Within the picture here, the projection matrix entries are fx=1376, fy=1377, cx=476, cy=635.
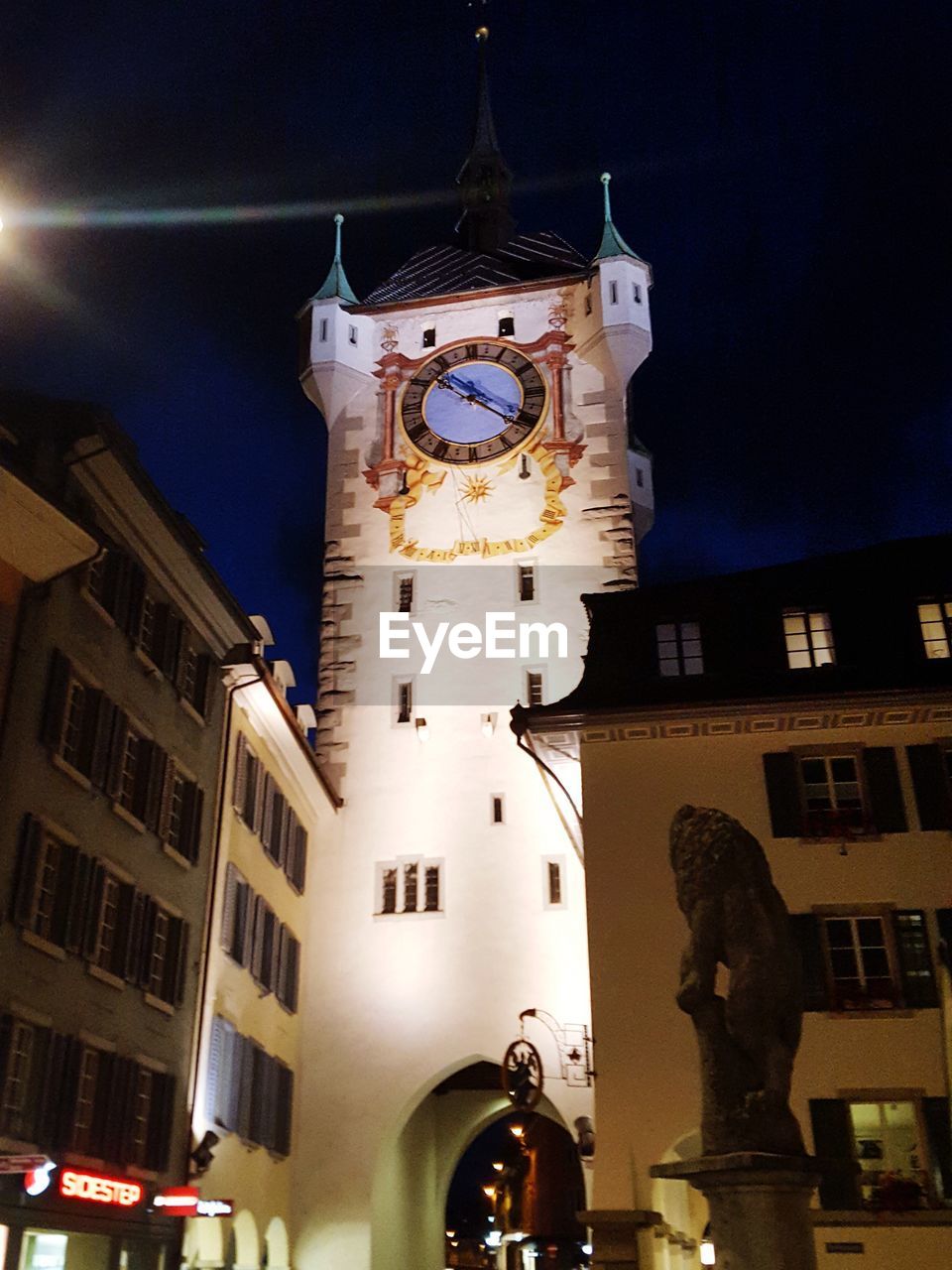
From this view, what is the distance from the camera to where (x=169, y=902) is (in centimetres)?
2172

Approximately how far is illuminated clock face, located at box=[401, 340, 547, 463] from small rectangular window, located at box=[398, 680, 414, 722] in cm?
627

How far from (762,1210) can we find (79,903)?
1195 centimetres

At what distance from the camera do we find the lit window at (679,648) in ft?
77.2

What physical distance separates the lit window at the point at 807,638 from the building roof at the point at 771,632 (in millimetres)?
120

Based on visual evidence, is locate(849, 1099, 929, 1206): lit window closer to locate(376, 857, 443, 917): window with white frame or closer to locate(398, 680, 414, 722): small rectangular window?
locate(376, 857, 443, 917): window with white frame

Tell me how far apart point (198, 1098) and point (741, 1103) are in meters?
14.6

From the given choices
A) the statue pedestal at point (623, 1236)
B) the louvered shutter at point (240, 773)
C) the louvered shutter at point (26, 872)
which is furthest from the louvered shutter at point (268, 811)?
the statue pedestal at point (623, 1236)

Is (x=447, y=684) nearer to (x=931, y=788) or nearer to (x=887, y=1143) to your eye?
(x=931, y=788)

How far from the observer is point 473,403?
36875 millimetres

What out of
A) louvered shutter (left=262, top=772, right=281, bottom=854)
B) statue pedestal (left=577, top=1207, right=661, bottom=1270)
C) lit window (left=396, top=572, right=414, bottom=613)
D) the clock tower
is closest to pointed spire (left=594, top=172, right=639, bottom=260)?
the clock tower

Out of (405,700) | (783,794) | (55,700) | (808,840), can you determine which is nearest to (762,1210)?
(55,700)


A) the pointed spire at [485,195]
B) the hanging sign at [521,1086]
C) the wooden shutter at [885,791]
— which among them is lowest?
the hanging sign at [521,1086]

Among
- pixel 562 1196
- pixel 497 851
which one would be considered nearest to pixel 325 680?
pixel 497 851

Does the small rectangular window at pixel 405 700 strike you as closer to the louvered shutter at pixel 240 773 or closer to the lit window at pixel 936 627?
the louvered shutter at pixel 240 773
